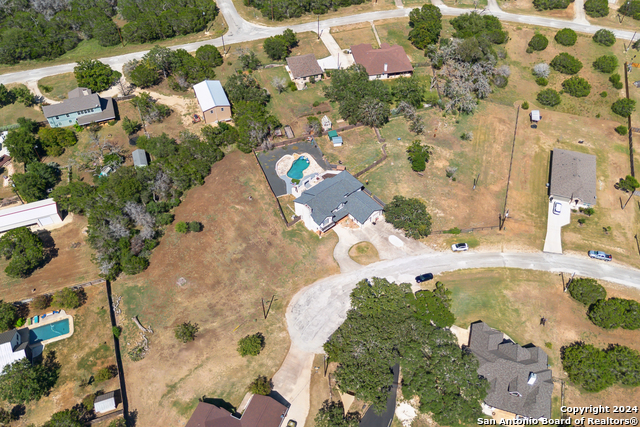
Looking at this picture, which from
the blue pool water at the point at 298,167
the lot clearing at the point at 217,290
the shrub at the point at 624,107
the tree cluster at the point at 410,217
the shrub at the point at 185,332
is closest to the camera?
the lot clearing at the point at 217,290

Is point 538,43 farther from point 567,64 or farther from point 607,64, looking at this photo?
point 607,64

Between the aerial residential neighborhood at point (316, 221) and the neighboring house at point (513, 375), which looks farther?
the aerial residential neighborhood at point (316, 221)

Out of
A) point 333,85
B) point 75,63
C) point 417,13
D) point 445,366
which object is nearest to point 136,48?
point 75,63

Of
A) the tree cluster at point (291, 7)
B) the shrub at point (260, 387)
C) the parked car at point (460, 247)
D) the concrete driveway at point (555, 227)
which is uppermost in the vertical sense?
the tree cluster at point (291, 7)

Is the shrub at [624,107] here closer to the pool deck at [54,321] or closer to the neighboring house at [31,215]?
the pool deck at [54,321]

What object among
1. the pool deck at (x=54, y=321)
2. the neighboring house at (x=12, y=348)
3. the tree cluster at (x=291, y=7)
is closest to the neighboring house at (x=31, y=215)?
the pool deck at (x=54, y=321)
